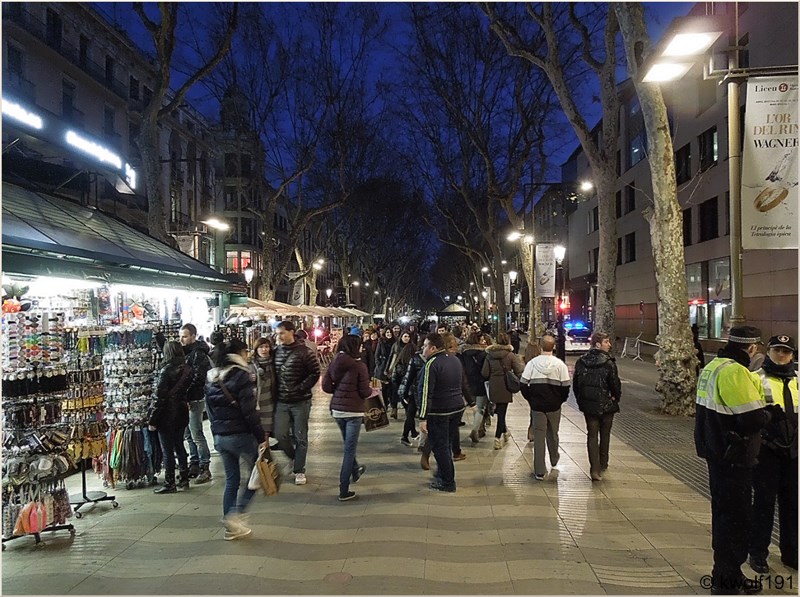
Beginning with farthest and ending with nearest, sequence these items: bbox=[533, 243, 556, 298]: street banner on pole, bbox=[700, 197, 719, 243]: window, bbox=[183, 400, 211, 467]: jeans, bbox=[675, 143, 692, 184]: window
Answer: bbox=[675, 143, 692, 184]: window
bbox=[700, 197, 719, 243]: window
bbox=[533, 243, 556, 298]: street banner on pole
bbox=[183, 400, 211, 467]: jeans

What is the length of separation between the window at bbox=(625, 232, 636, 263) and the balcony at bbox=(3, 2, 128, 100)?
31.2 m

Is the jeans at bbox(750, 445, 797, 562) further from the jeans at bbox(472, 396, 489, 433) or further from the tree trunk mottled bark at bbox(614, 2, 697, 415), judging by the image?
the tree trunk mottled bark at bbox(614, 2, 697, 415)

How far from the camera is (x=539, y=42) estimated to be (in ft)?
56.5

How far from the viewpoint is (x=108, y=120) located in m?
31.3

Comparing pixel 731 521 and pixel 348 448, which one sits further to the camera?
pixel 348 448

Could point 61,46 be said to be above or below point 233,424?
above

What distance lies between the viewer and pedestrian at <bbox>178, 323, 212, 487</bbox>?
23.9 ft

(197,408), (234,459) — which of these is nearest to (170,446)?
(197,408)

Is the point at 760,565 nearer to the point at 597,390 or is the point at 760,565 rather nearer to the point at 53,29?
the point at 597,390

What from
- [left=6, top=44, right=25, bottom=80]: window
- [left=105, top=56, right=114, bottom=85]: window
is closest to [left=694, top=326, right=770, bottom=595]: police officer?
[left=6, top=44, right=25, bottom=80]: window

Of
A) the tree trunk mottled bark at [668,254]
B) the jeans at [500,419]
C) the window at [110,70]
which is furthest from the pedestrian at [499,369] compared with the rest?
the window at [110,70]

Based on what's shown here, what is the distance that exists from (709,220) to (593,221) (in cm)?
1852

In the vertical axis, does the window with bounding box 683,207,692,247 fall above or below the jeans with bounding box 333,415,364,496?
above

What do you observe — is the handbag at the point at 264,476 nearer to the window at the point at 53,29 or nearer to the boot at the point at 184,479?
the boot at the point at 184,479
